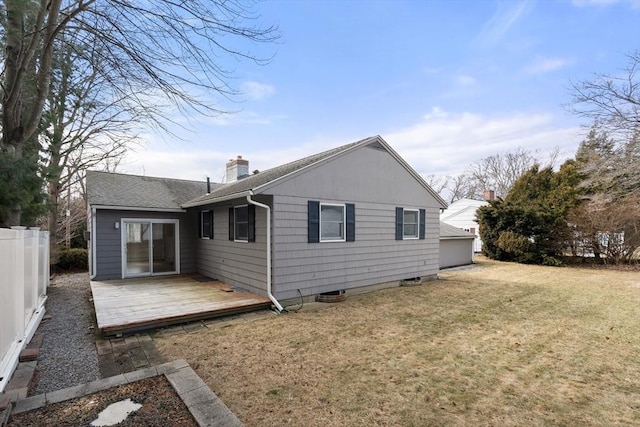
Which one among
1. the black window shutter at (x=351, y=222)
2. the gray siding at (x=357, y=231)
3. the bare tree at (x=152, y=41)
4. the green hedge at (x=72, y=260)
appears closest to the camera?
the bare tree at (x=152, y=41)

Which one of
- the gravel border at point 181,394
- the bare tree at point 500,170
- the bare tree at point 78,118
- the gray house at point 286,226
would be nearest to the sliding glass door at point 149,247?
the gray house at point 286,226

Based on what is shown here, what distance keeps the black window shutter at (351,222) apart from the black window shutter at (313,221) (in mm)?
992

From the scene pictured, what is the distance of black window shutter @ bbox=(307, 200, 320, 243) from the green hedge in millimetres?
10758

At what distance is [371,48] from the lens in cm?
918

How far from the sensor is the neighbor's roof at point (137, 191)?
31.5 ft

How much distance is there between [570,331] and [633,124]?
9.14m

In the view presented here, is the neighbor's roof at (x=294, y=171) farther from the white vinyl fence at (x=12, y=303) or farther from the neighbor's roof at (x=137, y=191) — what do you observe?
the white vinyl fence at (x=12, y=303)

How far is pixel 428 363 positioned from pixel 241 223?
18.2 feet

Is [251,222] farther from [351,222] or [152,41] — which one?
[152,41]

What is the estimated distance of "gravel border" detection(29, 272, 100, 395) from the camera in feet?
11.9

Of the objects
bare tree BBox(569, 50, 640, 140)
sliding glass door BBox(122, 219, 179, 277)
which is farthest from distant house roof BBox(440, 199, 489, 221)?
sliding glass door BBox(122, 219, 179, 277)

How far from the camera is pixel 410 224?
32.9ft

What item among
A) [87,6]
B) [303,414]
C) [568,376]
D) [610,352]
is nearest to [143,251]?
[87,6]

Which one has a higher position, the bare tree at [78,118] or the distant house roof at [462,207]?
the bare tree at [78,118]
